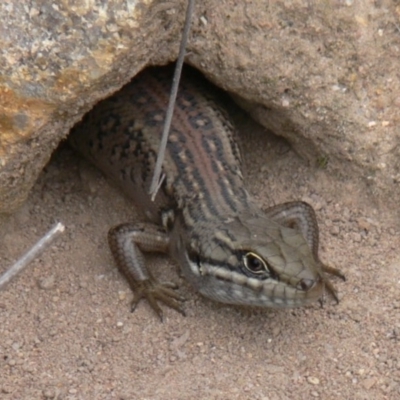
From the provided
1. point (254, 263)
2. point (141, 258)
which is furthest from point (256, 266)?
point (141, 258)

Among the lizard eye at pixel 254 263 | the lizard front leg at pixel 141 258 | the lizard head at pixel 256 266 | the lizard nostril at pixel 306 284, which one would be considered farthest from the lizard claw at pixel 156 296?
the lizard nostril at pixel 306 284

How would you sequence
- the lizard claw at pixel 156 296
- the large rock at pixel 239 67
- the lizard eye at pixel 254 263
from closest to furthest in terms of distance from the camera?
the large rock at pixel 239 67, the lizard eye at pixel 254 263, the lizard claw at pixel 156 296

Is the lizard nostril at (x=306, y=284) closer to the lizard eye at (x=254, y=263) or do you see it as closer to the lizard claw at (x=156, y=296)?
the lizard eye at (x=254, y=263)

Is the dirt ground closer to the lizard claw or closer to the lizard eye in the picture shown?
the lizard claw

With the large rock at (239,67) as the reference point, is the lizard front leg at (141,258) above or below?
below

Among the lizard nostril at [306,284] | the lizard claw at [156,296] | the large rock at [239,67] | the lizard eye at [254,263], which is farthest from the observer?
the lizard claw at [156,296]

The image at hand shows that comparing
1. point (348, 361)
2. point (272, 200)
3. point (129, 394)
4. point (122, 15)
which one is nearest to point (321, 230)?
point (272, 200)

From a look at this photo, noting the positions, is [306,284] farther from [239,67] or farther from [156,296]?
[239,67]

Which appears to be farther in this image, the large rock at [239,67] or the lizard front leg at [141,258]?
the lizard front leg at [141,258]
